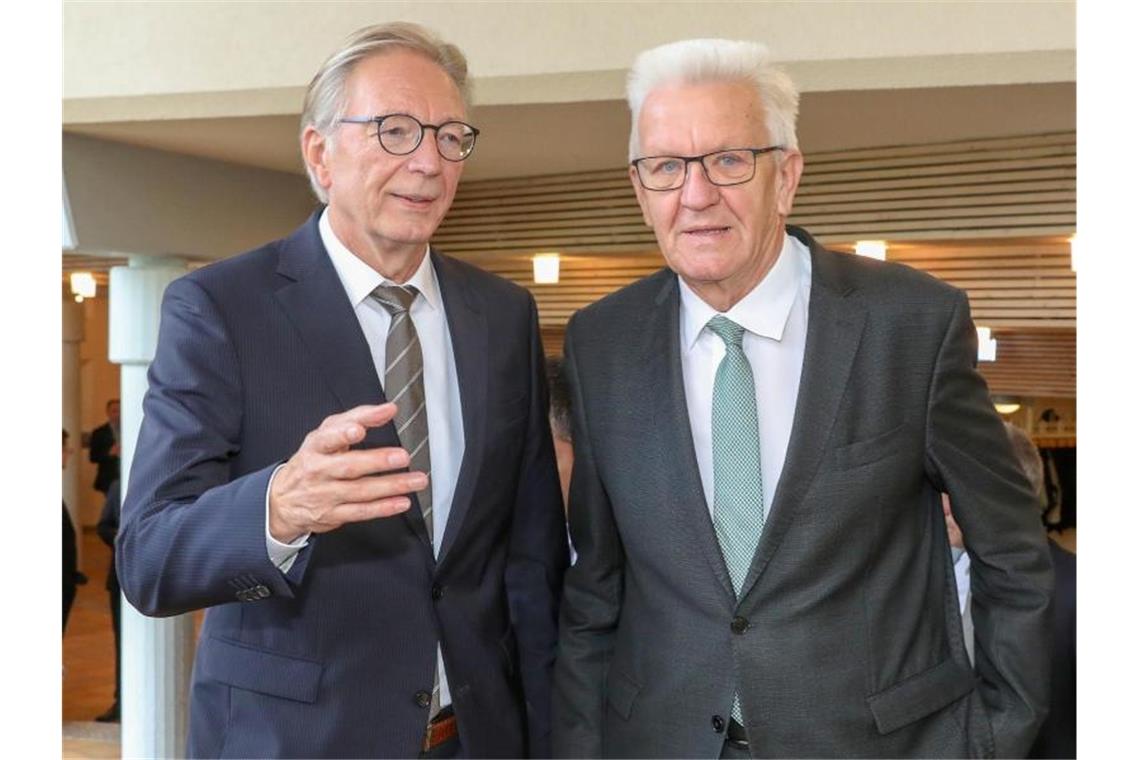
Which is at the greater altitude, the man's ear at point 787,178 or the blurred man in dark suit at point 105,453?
the man's ear at point 787,178

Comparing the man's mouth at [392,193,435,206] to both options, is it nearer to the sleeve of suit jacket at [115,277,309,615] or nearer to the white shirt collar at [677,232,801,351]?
the sleeve of suit jacket at [115,277,309,615]

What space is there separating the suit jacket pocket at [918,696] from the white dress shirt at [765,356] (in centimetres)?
38

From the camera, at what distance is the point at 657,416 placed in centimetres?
227

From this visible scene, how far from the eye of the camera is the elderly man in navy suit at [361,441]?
6.65 feet

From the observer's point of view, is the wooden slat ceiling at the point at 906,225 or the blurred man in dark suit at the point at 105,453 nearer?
the wooden slat ceiling at the point at 906,225

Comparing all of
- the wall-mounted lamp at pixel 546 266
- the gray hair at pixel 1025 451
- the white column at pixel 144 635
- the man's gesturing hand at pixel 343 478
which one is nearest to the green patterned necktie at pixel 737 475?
the man's gesturing hand at pixel 343 478

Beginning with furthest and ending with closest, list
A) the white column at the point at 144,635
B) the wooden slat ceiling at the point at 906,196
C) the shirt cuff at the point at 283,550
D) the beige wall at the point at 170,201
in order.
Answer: the white column at the point at 144,635, the wooden slat ceiling at the point at 906,196, the beige wall at the point at 170,201, the shirt cuff at the point at 283,550

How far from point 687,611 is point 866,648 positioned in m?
0.30

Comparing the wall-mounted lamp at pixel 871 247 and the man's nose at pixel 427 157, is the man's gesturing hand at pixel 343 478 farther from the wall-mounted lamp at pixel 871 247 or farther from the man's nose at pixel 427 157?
the wall-mounted lamp at pixel 871 247

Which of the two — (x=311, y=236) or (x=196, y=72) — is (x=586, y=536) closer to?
(x=311, y=236)

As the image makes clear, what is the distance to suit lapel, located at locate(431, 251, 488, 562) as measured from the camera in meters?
2.18

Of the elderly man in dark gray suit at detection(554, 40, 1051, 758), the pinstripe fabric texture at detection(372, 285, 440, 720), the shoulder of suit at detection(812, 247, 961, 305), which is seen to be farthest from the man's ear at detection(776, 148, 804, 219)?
the pinstripe fabric texture at detection(372, 285, 440, 720)

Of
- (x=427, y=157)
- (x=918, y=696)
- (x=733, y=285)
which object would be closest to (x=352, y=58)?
(x=427, y=157)
